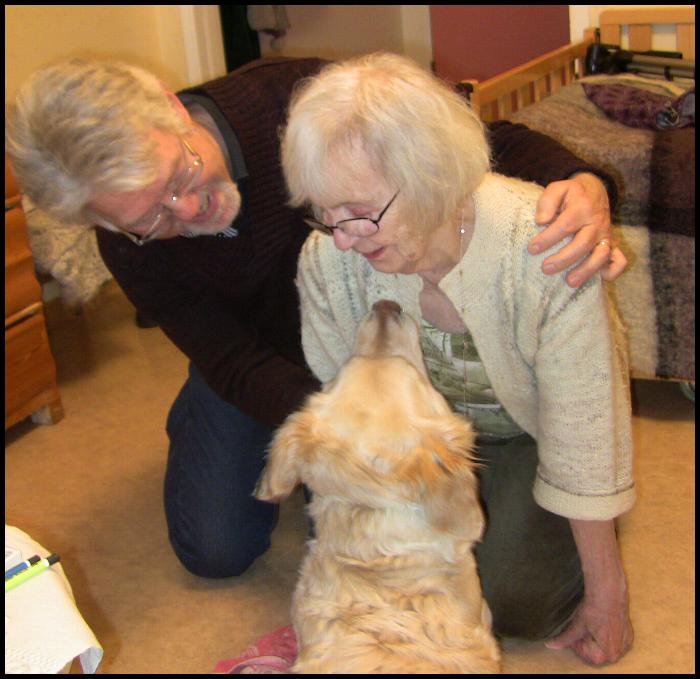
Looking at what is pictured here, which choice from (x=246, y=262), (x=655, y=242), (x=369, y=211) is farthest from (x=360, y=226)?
(x=655, y=242)

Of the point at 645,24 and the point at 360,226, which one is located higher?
the point at 645,24

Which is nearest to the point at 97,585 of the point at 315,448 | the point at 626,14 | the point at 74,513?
the point at 74,513

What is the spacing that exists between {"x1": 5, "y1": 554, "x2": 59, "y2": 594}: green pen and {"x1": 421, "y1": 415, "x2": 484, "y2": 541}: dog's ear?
0.51 meters

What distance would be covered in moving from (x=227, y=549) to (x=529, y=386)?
0.83m

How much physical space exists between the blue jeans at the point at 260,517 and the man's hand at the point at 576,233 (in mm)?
500

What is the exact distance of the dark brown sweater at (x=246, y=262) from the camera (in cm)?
176

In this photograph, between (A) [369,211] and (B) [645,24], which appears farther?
(B) [645,24]

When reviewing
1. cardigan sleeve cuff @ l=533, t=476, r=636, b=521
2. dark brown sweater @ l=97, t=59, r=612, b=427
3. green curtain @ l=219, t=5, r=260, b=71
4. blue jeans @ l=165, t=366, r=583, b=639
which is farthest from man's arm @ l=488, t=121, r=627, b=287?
green curtain @ l=219, t=5, r=260, b=71

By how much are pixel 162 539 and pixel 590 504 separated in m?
1.17

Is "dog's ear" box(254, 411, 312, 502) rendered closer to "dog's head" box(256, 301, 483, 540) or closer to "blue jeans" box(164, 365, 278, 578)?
"dog's head" box(256, 301, 483, 540)

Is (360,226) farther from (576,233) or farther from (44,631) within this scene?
(44,631)

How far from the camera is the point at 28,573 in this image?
1.06 meters

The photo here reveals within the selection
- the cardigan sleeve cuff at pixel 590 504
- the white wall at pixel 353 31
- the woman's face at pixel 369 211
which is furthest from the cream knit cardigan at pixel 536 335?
the white wall at pixel 353 31

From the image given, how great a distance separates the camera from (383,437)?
125cm
